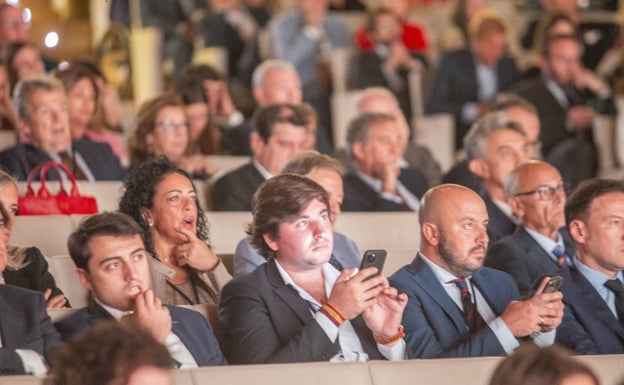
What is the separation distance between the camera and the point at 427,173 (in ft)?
23.0

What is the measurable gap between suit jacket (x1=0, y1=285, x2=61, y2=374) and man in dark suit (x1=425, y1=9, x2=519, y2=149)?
524cm

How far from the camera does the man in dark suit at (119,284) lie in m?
3.55

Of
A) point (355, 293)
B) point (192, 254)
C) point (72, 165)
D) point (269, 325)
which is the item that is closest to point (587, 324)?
point (355, 293)

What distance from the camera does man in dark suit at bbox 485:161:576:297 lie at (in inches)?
184

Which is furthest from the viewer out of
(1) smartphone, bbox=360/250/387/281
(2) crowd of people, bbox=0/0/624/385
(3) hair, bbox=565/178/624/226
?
(3) hair, bbox=565/178/624/226

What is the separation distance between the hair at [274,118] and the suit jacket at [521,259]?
1.39 m

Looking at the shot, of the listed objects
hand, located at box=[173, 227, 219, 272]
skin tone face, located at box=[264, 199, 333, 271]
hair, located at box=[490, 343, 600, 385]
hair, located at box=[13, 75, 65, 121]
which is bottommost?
hand, located at box=[173, 227, 219, 272]

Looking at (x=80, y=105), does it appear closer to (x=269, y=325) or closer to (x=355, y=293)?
(x=269, y=325)

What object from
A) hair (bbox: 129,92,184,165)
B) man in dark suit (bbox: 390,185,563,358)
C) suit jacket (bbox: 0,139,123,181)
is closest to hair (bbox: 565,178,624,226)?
man in dark suit (bbox: 390,185,563,358)

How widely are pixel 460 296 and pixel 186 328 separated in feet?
3.02

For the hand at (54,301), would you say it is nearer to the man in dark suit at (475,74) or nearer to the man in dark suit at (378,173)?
the man in dark suit at (378,173)

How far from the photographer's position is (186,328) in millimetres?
3643

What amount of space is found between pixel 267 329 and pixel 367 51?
516 cm

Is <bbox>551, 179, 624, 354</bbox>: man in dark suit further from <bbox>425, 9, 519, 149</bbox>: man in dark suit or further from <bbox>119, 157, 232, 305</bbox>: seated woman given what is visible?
<bbox>425, 9, 519, 149</bbox>: man in dark suit
